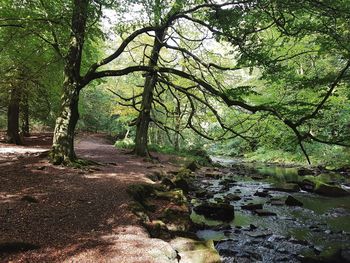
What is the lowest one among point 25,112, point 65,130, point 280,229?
point 280,229

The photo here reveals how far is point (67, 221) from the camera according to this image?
586 centimetres

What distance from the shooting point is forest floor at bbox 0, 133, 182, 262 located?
4602mm

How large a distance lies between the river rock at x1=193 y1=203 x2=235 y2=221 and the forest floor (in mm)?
2421

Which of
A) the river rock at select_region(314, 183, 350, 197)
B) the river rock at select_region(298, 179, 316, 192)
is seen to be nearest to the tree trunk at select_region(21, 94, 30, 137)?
the river rock at select_region(298, 179, 316, 192)

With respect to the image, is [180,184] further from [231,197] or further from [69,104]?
[69,104]

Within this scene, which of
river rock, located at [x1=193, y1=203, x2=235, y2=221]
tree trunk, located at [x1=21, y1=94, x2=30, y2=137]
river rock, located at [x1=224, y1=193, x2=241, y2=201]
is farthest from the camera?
tree trunk, located at [x1=21, y1=94, x2=30, y2=137]

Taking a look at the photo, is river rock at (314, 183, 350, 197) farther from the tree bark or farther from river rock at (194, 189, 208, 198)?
the tree bark

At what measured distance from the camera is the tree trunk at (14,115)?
16109mm

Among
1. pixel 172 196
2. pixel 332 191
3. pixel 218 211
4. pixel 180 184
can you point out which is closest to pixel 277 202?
pixel 332 191

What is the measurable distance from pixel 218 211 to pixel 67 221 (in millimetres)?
5044

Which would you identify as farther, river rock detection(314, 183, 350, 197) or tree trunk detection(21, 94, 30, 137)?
tree trunk detection(21, 94, 30, 137)

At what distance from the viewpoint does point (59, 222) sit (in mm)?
5738

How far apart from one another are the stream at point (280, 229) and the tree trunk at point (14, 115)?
10689mm

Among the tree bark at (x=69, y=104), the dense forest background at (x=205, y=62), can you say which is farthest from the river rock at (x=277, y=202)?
the tree bark at (x=69, y=104)
